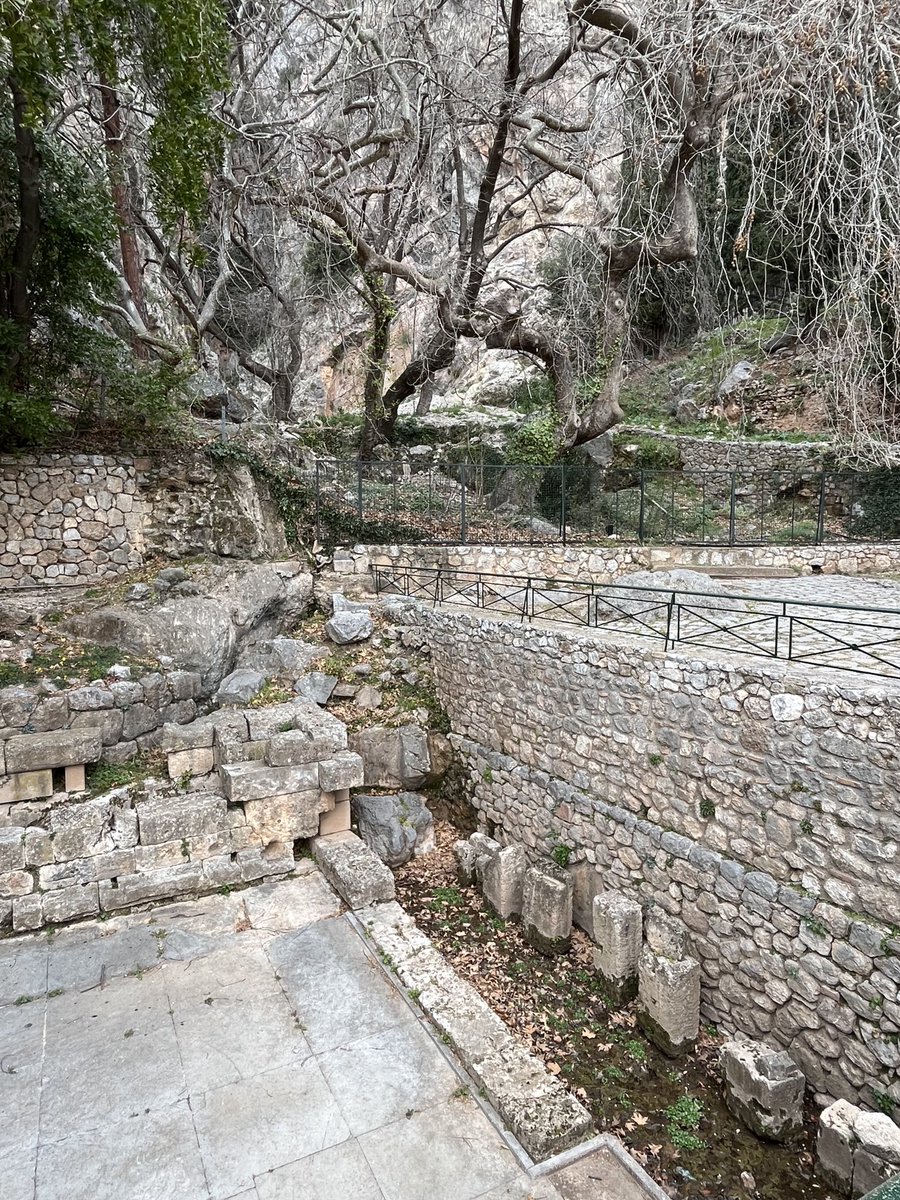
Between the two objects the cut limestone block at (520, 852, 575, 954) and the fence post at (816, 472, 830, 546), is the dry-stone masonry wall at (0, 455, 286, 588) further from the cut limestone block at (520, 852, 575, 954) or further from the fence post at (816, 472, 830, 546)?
the fence post at (816, 472, 830, 546)

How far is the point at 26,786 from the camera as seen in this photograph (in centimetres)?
610

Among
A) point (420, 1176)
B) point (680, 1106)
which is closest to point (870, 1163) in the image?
point (680, 1106)

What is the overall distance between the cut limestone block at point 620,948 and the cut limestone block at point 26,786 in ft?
18.4

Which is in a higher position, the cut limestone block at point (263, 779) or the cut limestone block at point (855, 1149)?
the cut limestone block at point (263, 779)

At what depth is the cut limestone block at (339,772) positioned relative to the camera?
21.0 feet

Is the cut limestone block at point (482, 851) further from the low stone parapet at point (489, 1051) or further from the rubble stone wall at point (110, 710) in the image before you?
the rubble stone wall at point (110, 710)

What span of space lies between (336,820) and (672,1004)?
3532 millimetres

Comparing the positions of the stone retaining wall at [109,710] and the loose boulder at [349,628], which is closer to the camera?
the stone retaining wall at [109,710]

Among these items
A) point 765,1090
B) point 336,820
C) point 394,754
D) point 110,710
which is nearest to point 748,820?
point 765,1090

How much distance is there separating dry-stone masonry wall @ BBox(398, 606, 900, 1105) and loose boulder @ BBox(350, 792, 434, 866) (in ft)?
4.69

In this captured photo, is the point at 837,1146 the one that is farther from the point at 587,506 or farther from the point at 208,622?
the point at 587,506

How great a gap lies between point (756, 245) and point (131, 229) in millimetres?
16206

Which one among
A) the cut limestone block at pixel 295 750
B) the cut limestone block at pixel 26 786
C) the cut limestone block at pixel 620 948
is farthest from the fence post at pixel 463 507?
the cut limestone block at pixel 26 786

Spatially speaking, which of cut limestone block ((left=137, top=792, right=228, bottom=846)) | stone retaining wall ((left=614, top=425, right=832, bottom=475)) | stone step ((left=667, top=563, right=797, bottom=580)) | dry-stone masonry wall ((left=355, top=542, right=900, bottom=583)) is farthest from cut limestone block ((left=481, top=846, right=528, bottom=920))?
stone retaining wall ((left=614, top=425, right=832, bottom=475))
